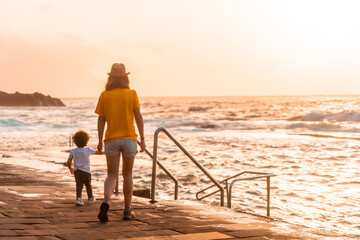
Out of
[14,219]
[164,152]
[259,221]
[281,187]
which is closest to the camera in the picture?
[14,219]

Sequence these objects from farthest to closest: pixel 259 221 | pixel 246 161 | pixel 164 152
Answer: pixel 164 152, pixel 246 161, pixel 259 221

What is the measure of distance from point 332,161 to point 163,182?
790 centimetres

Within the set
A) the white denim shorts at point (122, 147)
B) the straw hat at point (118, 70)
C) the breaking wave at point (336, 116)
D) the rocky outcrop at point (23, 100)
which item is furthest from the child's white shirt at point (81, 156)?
the rocky outcrop at point (23, 100)

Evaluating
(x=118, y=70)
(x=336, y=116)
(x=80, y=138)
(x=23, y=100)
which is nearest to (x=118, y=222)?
(x=80, y=138)

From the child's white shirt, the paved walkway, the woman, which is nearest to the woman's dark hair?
the woman

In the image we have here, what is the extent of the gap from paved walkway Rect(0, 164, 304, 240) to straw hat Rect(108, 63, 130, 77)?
162 cm

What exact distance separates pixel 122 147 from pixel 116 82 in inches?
27.8

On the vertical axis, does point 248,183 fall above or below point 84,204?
below

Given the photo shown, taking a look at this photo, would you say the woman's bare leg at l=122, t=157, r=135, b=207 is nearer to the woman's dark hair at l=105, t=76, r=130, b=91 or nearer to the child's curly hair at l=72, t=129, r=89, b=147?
the woman's dark hair at l=105, t=76, r=130, b=91

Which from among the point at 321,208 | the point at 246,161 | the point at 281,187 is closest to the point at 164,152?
the point at 246,161

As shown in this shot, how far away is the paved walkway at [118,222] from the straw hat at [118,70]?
162cm

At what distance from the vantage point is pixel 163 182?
11.5 m

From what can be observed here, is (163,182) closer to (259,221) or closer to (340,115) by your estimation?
(259,221)

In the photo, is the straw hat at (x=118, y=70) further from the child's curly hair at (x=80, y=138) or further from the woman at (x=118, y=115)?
the child's curly hair at (x=80, y=138)
